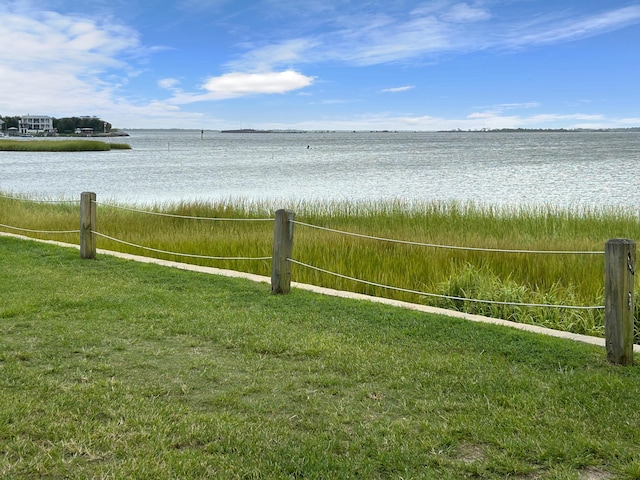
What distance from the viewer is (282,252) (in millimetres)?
7324

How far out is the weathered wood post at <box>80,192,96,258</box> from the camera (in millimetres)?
9547

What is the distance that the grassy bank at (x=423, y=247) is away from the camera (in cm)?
784

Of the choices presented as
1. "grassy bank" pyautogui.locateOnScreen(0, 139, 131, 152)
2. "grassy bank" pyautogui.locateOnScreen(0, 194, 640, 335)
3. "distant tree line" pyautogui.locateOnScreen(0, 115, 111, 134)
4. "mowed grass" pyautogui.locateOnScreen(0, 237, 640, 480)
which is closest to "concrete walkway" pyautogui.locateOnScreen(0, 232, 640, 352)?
"mowed grass" pyautogui.locateOnScreen(0, 237, 640, 480)

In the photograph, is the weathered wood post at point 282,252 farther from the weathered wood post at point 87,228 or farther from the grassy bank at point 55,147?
the grassy bank at point 55,147

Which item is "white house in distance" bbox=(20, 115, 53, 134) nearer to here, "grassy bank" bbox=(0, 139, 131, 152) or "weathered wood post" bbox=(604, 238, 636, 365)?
"grassy bank" bbox=(0, 139, 131, 152)

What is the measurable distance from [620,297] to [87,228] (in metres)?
7.62

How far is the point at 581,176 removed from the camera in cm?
3741

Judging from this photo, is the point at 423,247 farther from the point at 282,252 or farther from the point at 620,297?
the point at 620,297

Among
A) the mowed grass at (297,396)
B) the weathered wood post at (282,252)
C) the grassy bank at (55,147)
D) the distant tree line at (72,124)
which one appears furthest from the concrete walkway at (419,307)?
the distant tree line at (72,124)

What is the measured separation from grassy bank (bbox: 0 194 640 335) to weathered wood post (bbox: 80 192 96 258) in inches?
73.4

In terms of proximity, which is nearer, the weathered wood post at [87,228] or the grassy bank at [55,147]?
the weathered wood post at [87,228]

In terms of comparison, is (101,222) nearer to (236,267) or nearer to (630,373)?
(236,267)

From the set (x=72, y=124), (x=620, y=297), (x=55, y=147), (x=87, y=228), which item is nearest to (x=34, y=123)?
(x=72, y=124)

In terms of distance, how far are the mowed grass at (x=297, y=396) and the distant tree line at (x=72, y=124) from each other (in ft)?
570
